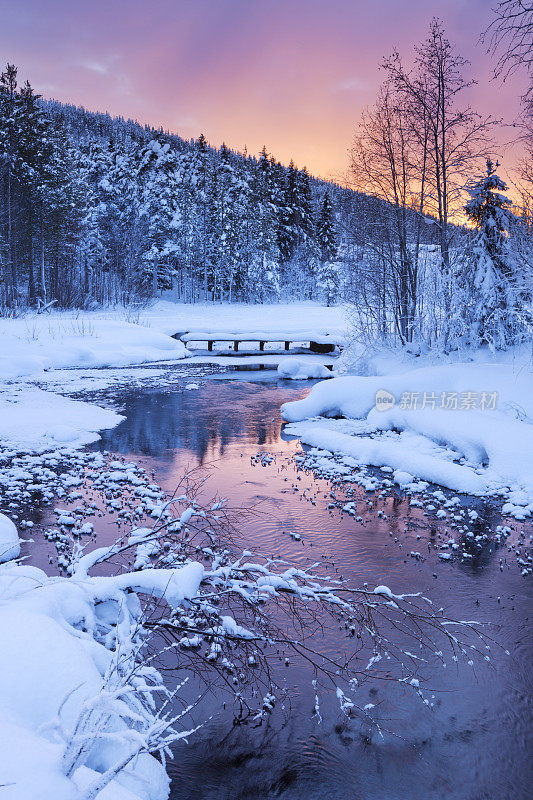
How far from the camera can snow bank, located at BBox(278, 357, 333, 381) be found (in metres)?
23.4

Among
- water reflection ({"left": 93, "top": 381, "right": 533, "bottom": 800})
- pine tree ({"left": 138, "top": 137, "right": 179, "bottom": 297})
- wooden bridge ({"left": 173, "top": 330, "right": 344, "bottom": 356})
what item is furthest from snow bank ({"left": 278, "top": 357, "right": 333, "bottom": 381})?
pine tree ({"left": 138, "top": 137, "right": 179, "bottom": 297})

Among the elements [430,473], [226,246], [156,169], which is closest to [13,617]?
[430,473]

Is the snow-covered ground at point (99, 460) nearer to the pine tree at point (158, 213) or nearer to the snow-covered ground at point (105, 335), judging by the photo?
the snow-covered ground at point (105, 335)

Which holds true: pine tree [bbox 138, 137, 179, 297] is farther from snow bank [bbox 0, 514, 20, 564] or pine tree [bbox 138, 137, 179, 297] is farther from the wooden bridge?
snow bank [bbox 0, 514, 20, 564]

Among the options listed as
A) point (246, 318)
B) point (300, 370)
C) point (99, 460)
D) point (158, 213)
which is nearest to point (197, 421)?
point (99, 460)

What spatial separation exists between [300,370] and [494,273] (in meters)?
9.94

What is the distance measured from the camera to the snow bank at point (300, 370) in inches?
922

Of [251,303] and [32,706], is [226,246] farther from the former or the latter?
[32,706]

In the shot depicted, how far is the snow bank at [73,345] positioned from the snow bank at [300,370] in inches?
281

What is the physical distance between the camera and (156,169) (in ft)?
189

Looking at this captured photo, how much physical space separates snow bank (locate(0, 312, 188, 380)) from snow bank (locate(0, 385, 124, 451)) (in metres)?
4.61

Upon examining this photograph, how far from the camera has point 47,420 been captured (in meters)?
13.2
